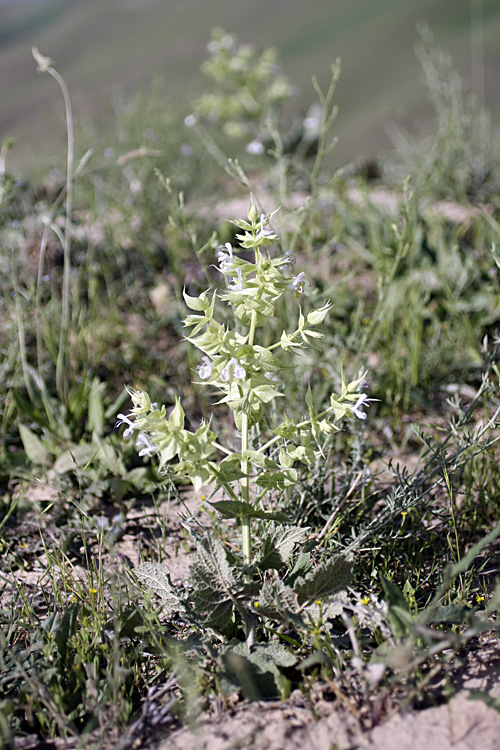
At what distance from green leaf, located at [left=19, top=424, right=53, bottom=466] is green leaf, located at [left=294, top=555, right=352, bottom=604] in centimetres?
110

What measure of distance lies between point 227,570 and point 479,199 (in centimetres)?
318

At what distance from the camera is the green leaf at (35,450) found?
2.01m

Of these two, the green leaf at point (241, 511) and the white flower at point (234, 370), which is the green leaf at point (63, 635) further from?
the white flower at point (234, 370)

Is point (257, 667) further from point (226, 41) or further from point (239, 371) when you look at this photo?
point (226, 41)

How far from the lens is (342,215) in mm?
3182

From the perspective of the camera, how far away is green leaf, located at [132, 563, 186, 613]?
1.37m

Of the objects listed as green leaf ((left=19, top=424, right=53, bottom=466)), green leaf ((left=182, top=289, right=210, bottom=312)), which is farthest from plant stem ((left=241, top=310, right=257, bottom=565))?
green leaf ((left=19, top=424, right=53, bottom=466))

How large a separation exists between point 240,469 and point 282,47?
7.59 metres

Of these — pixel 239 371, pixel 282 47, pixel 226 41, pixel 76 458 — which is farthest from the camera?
pixel 282 47

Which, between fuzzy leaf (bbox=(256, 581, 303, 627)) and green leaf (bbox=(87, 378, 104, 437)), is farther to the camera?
green leaf (bbox=(87, 378, 104, 437))

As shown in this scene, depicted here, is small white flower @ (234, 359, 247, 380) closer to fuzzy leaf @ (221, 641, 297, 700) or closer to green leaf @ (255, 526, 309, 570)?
green leaf @ (255, 526, 309, 570)

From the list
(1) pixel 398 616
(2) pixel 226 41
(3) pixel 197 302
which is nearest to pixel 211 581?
(1) pixel 398 616

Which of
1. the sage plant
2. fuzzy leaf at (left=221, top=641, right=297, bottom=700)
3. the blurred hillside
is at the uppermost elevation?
the blurred hillside

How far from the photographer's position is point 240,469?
5.10ft
